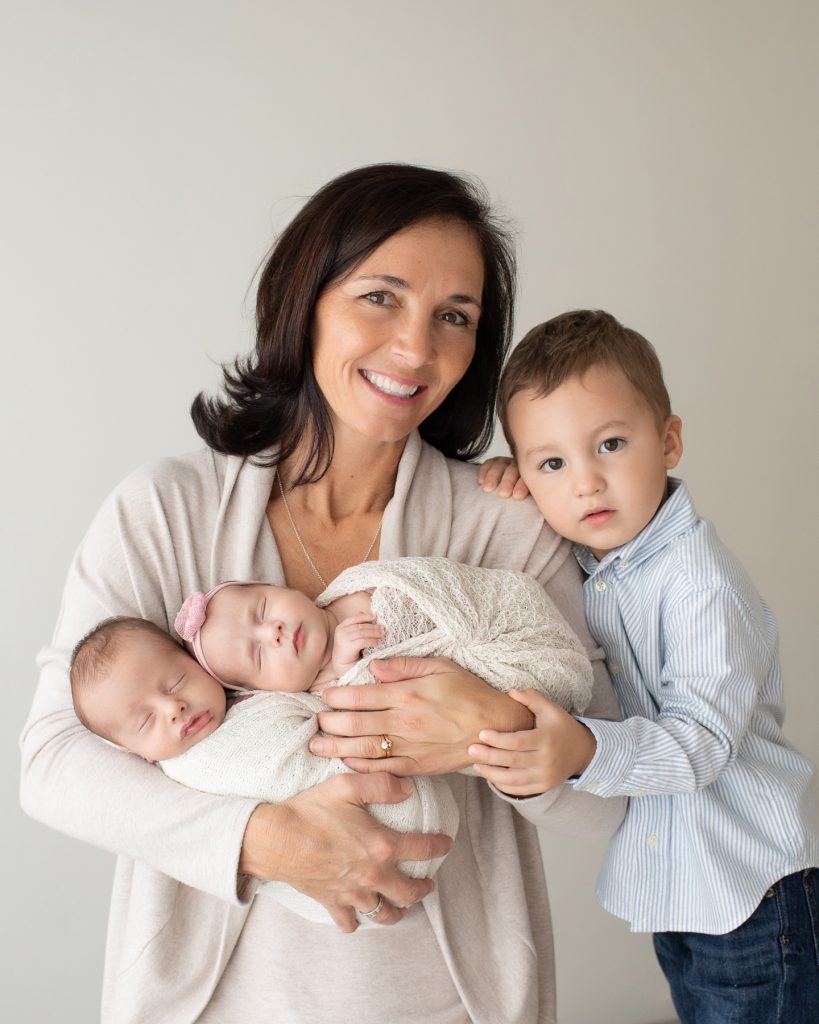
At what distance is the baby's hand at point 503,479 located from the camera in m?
1.96

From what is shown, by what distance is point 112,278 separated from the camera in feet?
9.34

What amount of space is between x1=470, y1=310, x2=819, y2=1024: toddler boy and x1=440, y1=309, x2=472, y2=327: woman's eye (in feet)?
0.39

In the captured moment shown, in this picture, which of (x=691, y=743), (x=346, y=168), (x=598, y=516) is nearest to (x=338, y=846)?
(x=691, y=743)

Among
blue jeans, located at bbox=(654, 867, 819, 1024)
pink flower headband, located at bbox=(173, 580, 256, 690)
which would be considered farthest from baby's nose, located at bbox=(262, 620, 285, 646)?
blue jeans, located at bbox=(654, 867, 819, 1024)

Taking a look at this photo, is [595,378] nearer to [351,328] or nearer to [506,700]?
[351,328]

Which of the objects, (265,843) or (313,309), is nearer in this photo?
(265,843)

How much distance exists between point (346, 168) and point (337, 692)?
1848 millimetres

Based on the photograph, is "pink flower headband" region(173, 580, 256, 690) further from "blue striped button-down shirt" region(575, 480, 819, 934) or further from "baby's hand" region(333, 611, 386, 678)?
"blue striped button-down shirt" region(575, 480, 819, 934)

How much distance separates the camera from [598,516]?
71.5 inches

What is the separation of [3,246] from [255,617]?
163 cm

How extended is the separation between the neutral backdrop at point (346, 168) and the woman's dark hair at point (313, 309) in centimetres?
91

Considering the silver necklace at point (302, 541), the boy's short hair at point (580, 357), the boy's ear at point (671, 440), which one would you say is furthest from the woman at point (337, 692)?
the boy's ear at point (671, 440)

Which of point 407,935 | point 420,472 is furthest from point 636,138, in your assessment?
point 407,935

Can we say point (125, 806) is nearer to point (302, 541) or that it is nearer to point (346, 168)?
point (302, 541)
